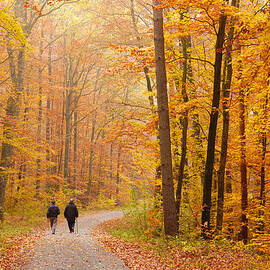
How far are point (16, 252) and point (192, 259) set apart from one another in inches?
201

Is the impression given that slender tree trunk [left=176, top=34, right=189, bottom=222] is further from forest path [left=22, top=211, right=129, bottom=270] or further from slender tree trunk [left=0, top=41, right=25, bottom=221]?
slender tree trunk [left=0, top=41, right=25, bottom=221]

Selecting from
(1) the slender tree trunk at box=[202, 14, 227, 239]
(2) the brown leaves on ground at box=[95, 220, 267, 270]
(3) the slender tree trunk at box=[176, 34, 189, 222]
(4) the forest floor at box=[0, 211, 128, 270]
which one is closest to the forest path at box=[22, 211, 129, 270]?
(4) the forest floor at box=[0, 211, 128, 270]

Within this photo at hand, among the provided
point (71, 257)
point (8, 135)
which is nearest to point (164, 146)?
point (71, 257)

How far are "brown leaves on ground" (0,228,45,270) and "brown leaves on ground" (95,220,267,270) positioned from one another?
8.95 feet

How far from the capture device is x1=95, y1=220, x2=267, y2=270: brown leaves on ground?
672cm

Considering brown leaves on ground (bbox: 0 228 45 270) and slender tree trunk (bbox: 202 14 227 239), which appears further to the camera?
slender tree trunk (bbox: 202 14 227 239)

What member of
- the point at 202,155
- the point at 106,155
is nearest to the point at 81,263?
the point at 202,155

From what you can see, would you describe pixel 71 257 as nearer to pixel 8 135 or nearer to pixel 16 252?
pixel 16 252

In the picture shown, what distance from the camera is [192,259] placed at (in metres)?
7.45

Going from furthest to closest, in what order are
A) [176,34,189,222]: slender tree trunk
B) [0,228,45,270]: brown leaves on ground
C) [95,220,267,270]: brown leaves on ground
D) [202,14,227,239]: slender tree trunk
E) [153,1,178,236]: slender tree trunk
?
[176,34,189,222]: slender tree trunk, [153,1,178,236]: slender tree trunk, [202,14,227,239]: slender tree trunk, [0,228,45,270]: brown leaves on ground, [95,220,267,270]: brown leaves on ground

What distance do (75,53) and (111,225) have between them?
13.9m

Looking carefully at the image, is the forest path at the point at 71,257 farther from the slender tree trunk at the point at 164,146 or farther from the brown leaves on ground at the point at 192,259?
the slender tree trunk at the point at 164,146

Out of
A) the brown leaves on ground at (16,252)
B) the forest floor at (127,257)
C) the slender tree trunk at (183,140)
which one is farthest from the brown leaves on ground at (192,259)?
the brown leaves on ground at (16,252)

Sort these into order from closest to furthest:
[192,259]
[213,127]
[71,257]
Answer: [192,259]
[71,257]
[213,127]
